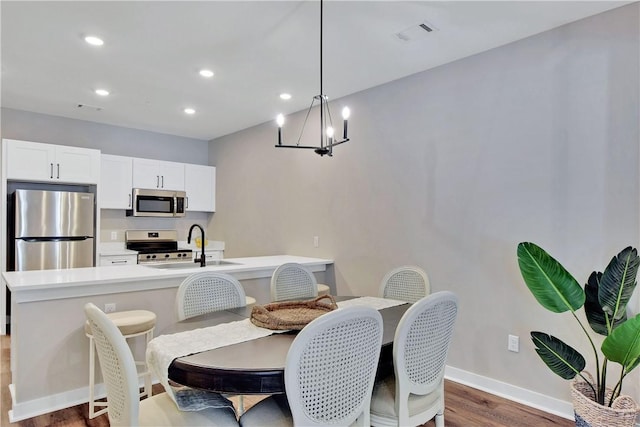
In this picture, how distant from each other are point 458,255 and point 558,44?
5.59 ft

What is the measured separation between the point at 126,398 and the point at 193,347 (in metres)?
0.33

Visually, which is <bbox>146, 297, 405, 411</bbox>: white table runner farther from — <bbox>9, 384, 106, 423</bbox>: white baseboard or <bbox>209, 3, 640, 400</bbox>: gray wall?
<bbox>209, 3, 640, 400</bbox>: gray wall

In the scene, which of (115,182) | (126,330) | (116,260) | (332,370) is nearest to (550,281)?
(332,370)

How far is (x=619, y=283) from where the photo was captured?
214cm

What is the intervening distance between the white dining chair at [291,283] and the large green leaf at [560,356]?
1583 millimetres

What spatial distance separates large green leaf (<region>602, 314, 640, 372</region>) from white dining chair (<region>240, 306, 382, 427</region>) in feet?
4.23

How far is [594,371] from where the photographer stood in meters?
2.56

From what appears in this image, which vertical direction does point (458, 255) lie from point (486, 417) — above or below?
above

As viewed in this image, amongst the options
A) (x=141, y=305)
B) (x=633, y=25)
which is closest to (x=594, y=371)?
(x=633, y=25)

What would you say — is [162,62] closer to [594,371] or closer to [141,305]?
[141,305]

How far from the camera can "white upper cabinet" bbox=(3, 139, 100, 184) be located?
Result: 14.2 feet

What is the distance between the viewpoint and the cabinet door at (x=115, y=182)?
5.12 m

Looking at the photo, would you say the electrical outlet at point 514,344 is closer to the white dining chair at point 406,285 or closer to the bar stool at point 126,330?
the white dining chair at point 406,285

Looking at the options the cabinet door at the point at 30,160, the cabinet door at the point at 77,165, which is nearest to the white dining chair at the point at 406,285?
the cabinet door at the point at 77,165
